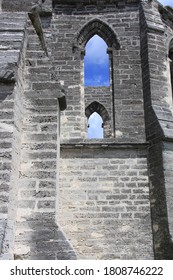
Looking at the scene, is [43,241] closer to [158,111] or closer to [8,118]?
[8,118]

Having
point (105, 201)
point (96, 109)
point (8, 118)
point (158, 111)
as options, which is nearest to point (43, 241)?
point (8, 118)

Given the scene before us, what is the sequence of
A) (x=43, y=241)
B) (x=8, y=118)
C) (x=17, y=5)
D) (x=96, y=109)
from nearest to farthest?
(x=43, y=241) < (x=8, y=118) < (x=17, y=5) < (x=96, y=109)

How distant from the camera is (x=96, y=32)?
9.83 meters

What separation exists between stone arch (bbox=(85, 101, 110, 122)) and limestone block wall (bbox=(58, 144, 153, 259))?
23.4 ft

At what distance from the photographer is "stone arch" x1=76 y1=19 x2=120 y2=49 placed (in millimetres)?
9711

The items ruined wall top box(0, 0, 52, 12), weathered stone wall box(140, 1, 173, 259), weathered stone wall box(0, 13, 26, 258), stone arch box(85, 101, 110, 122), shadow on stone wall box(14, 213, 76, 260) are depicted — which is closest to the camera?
weathered stone wall box(0, 13, 26, 258)

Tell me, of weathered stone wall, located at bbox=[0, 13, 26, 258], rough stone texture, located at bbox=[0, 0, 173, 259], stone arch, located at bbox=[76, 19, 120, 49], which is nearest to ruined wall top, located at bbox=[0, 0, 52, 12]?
rough stone texture, located at bbox=[0, 0, 173, 259]

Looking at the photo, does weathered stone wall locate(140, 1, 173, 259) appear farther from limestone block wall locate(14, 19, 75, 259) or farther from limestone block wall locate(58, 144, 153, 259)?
limestone block wall locate(14, 19, 75, 259)

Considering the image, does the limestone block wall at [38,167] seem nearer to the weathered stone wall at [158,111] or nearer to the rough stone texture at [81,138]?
the rough stone texture at [81,138]

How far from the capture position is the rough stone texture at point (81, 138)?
189 inches

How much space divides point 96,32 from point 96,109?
5.94 m

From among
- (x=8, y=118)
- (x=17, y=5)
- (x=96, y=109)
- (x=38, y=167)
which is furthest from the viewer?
(x=96, y=109)

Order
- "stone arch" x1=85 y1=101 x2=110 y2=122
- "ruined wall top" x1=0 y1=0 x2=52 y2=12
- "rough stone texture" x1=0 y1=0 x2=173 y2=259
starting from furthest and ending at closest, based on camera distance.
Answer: "stone arch" x1=85 y1=101 x2=110 y2=122, "ruined wall top" x1=0 y1=0 x2=52 y2=12, "rough stone texture" x1=0 y1=0 x2=173 y2=259

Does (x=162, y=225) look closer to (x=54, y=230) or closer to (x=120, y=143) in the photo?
(x=120, y=143)
